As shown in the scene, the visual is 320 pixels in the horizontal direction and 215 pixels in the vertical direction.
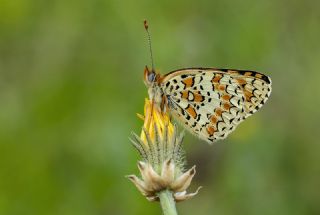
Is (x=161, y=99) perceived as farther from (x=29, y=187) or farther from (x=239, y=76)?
(x=29, y=187)

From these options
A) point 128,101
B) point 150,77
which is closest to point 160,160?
point 150,77

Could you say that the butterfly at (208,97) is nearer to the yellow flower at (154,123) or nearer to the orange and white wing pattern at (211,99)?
the orange and white wing pattern at (211,99)

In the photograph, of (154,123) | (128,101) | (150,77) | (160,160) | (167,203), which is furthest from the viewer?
(128,101)

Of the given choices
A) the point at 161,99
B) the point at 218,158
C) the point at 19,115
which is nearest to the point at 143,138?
the point at 161,99

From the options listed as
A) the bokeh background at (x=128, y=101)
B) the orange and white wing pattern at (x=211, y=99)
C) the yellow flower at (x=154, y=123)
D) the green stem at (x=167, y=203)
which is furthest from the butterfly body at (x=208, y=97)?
the bokeh background at (x=128, y=101)

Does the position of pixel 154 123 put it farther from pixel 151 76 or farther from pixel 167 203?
pixel 151 76
